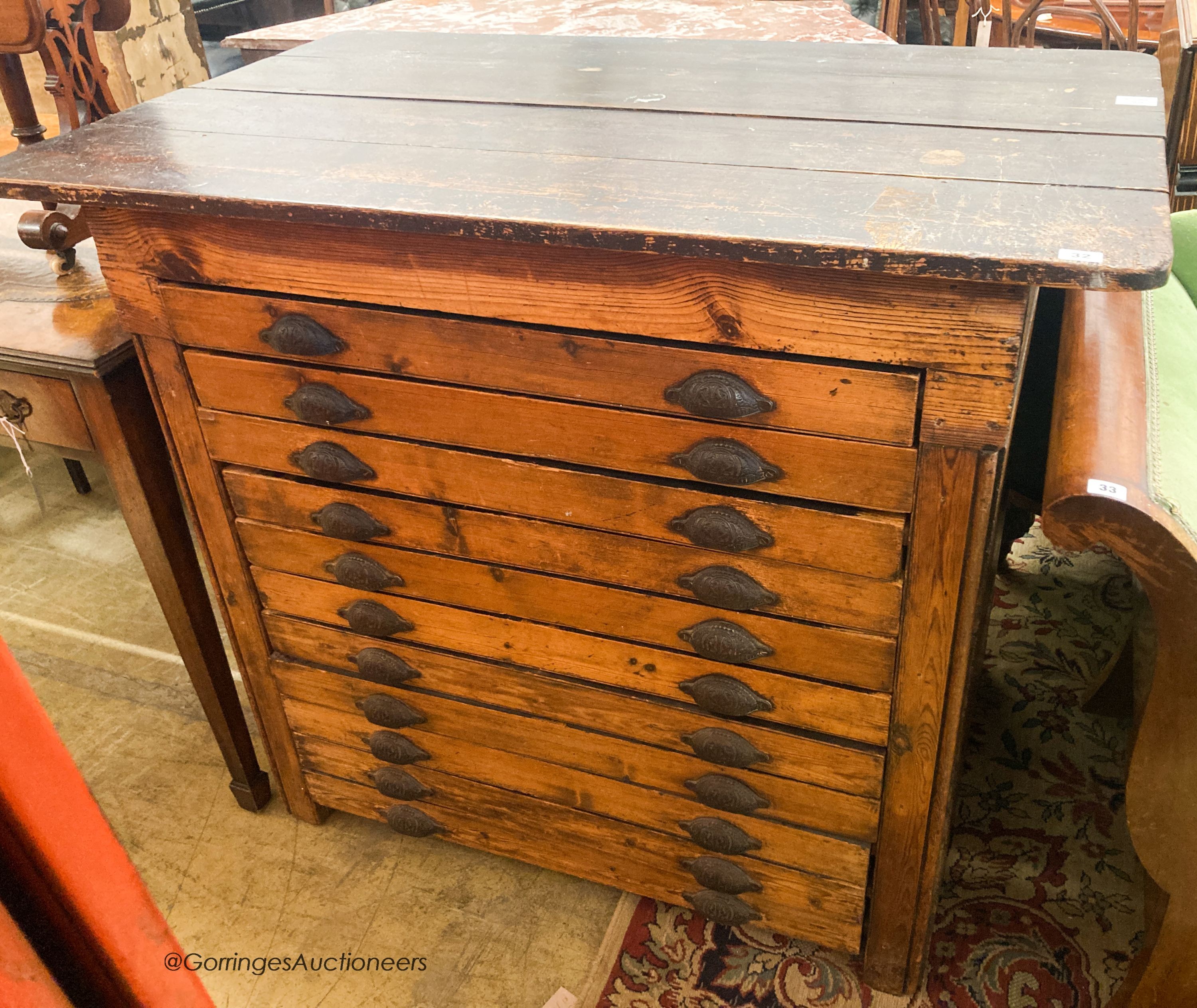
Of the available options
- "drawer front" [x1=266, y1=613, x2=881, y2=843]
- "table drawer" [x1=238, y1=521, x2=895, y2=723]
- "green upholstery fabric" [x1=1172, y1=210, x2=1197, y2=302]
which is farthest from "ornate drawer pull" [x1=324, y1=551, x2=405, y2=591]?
"green upholstery fabric" [x1=1172, y1=210, x2=1197, y2=302]

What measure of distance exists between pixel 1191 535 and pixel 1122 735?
1.00 m

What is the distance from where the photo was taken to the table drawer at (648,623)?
3.71 ft

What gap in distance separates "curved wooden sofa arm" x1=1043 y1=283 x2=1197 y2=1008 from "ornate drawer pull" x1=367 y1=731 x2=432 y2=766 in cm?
92

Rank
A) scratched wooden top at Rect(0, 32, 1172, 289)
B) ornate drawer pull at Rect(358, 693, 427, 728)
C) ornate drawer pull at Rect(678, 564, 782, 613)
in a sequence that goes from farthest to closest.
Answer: ornate drawer pull at Rect(358, 693, 427, 728)
ornate drawer pull at Rect(678, 564, 782, 613)
scratched wooden top at Rect(0, 32, 1172, 289)

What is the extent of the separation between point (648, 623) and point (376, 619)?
1.26ft

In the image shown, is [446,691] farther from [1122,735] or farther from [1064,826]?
[1122,735]

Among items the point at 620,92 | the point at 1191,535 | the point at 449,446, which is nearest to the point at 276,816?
the point at 449,446

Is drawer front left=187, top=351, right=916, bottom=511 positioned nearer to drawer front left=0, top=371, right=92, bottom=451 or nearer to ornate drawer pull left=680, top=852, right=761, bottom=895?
drawer front left=0, top=371, right=92, bottom=451

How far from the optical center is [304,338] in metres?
1.12

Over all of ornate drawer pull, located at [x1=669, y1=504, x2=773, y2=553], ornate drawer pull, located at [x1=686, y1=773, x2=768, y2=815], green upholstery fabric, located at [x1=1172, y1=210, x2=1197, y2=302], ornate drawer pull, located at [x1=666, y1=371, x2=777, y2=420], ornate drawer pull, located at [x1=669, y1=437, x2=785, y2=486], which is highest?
ornate drawer pull, located at [x1=666, y1=371, x2=777, y2=420]

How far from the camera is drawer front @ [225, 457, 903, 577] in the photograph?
104cm

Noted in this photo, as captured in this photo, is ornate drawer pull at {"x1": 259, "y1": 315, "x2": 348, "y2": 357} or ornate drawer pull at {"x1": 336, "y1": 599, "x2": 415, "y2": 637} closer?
ornate drawer pull at {"x1": 259, "y1": 315, "x2": 348, "y2": 357}

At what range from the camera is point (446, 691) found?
1.39 metres

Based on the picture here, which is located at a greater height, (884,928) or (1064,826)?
(884,928)
